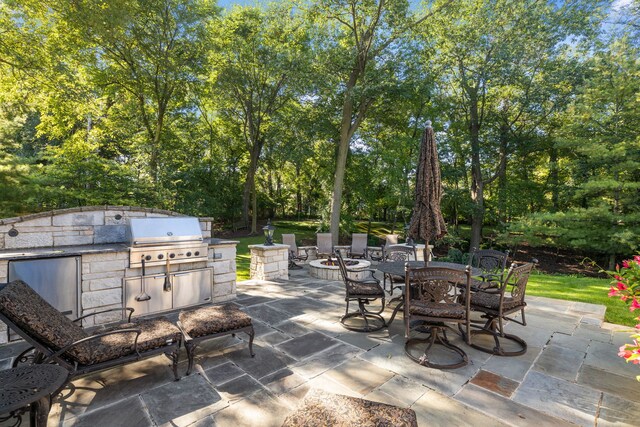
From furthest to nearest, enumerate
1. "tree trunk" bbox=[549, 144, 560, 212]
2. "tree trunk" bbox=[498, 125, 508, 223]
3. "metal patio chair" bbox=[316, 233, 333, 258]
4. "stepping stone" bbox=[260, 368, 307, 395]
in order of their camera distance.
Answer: "tree trunk" bbox=[498, 125, 508, 223] → "tree trunk" bbox=[549, 144, 560, 212] → "metal patio chair" bbox=[316, 233, 333, 258] → "stepping stone" bbox=[260, 368, 307, 395]

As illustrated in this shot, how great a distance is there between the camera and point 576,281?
745 centimetres

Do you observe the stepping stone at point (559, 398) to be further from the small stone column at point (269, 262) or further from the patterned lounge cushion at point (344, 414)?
the small stone column at point (269, 262)

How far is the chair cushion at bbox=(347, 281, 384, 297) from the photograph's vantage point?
412 cm

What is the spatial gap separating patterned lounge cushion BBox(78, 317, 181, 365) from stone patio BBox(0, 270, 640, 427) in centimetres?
35

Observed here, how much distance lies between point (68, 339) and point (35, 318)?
301 mm

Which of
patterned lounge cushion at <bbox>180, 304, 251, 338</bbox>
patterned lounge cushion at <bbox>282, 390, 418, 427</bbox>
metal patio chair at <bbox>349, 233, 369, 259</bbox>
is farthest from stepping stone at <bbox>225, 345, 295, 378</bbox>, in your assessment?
metal patio chair at <bbox>349, 233, 369, 259</bbox>

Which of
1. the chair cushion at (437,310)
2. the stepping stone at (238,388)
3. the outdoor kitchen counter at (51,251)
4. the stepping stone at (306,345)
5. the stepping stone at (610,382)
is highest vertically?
the outdoor kitchen counter at (51,251)

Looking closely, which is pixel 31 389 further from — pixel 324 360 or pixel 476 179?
pixel 476 179

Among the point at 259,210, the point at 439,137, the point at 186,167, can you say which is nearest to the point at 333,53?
the point at 439,137

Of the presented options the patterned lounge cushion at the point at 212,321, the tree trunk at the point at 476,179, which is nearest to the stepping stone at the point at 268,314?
the patterned lounge cushion at the point at 212,321

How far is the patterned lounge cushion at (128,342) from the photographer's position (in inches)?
96.0

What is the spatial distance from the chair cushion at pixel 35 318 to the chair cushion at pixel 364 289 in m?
2.98

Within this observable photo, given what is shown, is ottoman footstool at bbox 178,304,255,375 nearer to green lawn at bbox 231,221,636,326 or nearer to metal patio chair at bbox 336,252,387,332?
metal patio chair at bbox 336,252,387,332

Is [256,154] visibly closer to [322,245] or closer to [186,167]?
[186,167]
